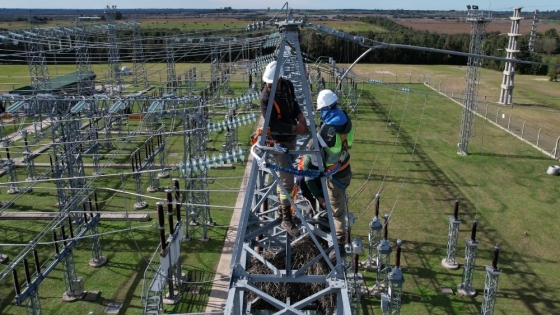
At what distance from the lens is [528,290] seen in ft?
31.4

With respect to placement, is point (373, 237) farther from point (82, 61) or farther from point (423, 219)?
point (82, 61)

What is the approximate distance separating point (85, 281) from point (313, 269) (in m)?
6.12

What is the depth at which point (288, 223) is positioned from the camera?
17.5ft

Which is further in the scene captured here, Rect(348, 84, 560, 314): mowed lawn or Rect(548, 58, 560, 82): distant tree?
Rect(548, 58, 560, 82): distant tree

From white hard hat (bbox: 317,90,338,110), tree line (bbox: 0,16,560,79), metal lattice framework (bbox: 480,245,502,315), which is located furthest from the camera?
tree line (bbox: 0,16,560,79)

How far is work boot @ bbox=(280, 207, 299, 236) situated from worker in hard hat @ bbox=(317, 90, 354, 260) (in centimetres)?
63

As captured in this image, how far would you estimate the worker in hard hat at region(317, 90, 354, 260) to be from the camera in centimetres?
524

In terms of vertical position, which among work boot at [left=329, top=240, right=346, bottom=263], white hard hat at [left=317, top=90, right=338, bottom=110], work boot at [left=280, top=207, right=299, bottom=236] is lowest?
work boot at [left=329, top=240, right=346, bottom=263]

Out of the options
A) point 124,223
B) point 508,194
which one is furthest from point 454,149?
point 124,223

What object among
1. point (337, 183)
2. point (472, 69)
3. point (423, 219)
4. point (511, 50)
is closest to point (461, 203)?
point (423, 219)

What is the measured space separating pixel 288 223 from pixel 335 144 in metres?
1.04

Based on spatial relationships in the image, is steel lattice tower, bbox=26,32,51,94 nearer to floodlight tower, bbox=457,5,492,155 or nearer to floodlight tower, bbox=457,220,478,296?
floodlight tower, bbox=457,5,492,155

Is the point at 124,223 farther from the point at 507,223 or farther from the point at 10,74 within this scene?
the point at 10,74

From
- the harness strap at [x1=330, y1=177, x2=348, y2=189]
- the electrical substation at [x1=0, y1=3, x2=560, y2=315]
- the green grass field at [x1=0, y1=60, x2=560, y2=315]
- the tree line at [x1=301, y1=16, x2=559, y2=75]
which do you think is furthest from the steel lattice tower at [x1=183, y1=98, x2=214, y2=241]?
the tree line at [x1=301, y1=16, x2=559, y2=75]
